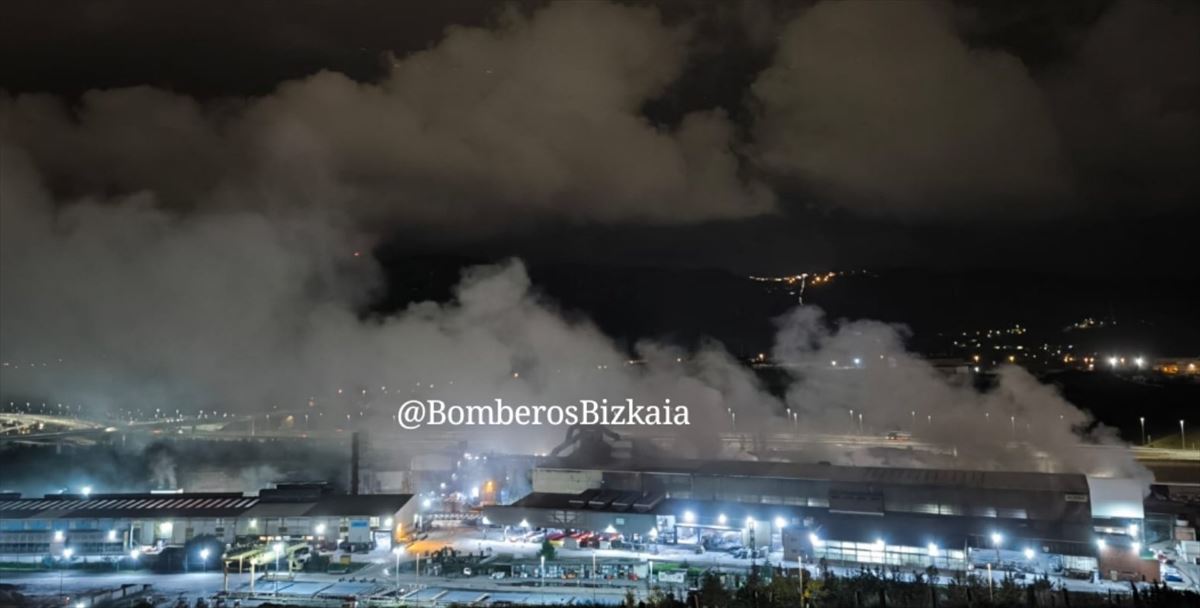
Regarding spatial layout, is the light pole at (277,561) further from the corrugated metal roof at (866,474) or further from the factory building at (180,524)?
the corrugated metal roof at (866,474)

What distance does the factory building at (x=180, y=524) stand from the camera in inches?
438

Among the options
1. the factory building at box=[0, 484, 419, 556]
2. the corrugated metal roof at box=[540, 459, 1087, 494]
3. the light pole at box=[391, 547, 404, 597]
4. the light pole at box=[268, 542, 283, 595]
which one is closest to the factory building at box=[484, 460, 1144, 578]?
the corrugated metal roof at box=[540, 459, 1087, 494]

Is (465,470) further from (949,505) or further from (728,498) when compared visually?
(949,505)

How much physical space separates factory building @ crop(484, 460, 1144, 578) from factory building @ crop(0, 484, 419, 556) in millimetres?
1890

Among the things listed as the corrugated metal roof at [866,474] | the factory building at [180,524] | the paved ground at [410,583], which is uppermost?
the corrugated metal roof at [866,474]

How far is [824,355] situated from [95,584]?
66.6 ft

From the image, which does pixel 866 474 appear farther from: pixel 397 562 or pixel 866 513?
pixel 397 562

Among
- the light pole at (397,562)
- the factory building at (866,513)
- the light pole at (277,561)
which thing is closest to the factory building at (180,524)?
the light pole at (397,562)

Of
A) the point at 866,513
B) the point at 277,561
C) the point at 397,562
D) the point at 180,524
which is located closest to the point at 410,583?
the point at 397,562

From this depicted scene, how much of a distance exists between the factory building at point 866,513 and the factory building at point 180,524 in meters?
1.89

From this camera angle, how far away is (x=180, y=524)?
451 inches

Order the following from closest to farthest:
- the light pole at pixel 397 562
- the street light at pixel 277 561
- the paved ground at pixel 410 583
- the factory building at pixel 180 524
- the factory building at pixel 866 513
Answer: the paved ground at pixel 410 583, the light pole at pixel 397 562, the street light at pixel 277 561, the factory building at pixel 866 513, the factory building at pixel 180 524

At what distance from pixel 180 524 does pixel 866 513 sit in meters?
10.6

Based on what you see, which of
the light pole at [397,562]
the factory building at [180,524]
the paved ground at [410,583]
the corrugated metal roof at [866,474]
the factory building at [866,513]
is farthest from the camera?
the factory building at [180,524]
